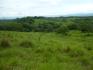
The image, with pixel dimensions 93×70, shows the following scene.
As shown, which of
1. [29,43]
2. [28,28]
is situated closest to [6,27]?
[28,28]

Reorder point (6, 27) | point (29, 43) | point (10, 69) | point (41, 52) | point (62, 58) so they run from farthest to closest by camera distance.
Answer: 1. point (6, 27)
2. point (29, 43)
3. point (41, 52)
4. point (62, 58)
5. point (10, 69)

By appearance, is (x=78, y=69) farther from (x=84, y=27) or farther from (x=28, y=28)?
(x=28, y=28)

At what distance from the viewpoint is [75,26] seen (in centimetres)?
4572

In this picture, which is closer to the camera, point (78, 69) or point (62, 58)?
point (78, 69)

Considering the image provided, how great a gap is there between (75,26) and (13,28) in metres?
17.4

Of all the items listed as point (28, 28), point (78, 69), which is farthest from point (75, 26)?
point (78, 69)

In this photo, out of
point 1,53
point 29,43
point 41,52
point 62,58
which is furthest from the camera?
point 29,43

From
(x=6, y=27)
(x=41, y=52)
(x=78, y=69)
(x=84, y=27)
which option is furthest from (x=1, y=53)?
(x=6, y=27)

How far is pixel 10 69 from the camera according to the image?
8031 millimetres

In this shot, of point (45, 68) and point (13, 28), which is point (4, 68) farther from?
point (13, 28)

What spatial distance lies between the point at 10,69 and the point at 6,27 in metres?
45.6

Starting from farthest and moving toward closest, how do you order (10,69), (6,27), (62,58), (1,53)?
(6,27) < (1,53) < (62,58) < (10,69)

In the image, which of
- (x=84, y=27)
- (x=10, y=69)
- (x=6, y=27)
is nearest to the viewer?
(x=10, y=69)

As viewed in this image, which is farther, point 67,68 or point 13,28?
point 13,28
